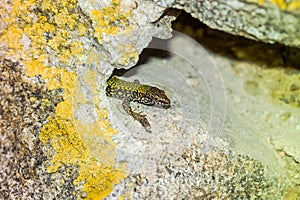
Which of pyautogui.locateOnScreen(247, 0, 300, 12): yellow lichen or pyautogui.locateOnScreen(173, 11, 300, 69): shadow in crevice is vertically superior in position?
pyautogui.locateOnScreen(247, 0, 300, 12): yellow lichen

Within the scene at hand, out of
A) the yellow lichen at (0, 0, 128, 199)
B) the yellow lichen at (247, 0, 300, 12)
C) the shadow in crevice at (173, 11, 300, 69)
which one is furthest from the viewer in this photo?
the shadow in crevice at (173, 11, 300, 69)

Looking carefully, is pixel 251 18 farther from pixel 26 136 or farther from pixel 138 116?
pixel 26 136

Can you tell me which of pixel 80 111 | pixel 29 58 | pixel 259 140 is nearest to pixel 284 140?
pixel 259 140

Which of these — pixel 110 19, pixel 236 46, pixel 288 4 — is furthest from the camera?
pixel 236 46

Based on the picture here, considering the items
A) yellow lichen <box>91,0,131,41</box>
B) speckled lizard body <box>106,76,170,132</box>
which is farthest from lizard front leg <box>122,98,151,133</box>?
yellow lichen <box>91,0,131,41</box>

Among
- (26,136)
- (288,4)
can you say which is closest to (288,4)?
(288,4)

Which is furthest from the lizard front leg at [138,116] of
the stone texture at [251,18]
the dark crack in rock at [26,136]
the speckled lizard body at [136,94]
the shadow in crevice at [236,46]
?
the shadow in crevice at [236,46]

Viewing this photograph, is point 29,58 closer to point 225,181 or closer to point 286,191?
point 225,181

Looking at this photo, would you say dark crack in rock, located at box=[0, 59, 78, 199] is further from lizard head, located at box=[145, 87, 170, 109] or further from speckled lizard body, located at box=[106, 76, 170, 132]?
lizard head, located at box=[145, 87, 170, 109]
